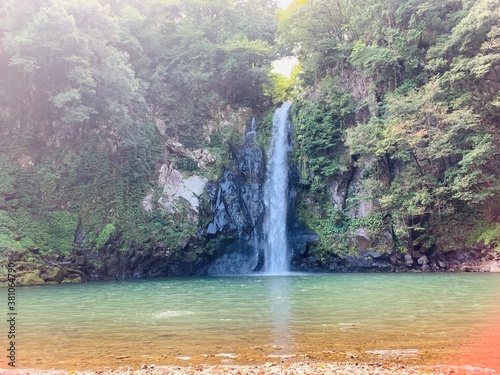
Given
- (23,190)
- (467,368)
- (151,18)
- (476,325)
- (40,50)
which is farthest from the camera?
(151,18)

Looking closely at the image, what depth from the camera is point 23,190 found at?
19078 millimetres

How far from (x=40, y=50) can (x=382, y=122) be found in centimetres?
1684

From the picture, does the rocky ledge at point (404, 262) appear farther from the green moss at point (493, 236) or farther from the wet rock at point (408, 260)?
the green moss at point (493, 236)

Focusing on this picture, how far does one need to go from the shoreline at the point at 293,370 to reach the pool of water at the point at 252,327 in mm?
232

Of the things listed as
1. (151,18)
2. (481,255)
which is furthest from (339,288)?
(151,18)

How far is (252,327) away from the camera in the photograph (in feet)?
21.9

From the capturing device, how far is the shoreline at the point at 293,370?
14.1 feet

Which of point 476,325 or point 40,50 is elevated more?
point 40,50

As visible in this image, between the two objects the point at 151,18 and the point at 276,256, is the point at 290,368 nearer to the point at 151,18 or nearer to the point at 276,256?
the point at 276,256

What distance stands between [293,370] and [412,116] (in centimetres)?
1663

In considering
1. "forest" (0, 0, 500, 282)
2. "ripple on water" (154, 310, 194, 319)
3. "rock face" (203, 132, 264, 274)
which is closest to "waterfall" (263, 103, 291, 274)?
"rock face" (203, 132, 264, 274)

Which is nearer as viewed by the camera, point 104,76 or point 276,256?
point 104,76

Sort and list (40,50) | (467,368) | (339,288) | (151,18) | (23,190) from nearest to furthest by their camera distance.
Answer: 1. (467,368)
2. (339,288)
3. (40,50)
4. (23,190)
5. (151,18)

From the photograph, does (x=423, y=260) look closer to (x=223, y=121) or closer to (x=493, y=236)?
(x=493, y=236)
